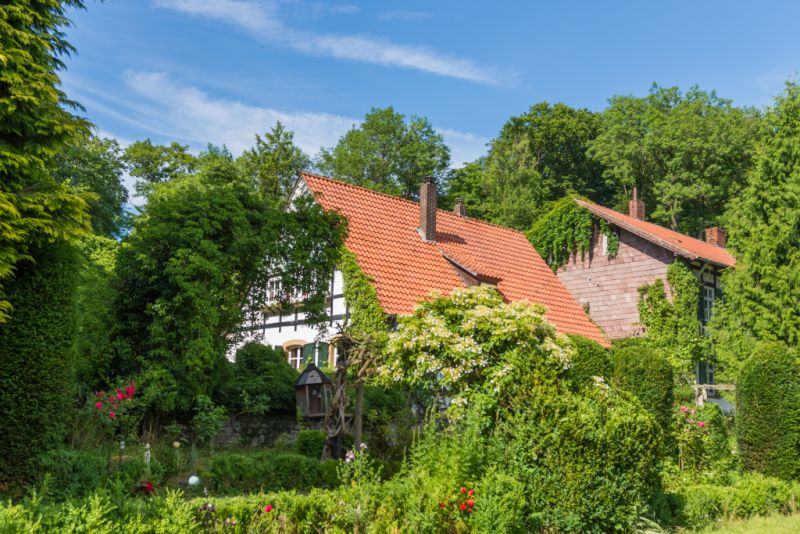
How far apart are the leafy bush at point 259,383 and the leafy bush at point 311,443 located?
7.06 ft

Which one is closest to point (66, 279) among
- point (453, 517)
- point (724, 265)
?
point (453, 517)

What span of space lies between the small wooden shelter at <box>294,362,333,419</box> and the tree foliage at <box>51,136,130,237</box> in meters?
23.9

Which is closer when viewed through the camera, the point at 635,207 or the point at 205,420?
the point at 205,420

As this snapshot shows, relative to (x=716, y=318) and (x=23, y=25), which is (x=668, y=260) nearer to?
(x=716, y=318)

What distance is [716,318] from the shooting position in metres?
22.2

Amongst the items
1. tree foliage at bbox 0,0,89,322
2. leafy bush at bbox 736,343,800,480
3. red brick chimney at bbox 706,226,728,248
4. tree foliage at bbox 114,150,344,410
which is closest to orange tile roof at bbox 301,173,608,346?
tree foliage at bbox 114,150,344,410

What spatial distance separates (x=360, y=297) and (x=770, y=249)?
453 inches

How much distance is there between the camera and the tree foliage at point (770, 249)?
65.2 feet

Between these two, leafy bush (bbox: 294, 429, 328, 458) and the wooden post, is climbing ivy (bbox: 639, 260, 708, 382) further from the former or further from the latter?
leafy bush (bbox: 294, 429, 328, 458)

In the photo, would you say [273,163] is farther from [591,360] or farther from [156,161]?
[591,360]

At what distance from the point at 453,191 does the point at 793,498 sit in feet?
114

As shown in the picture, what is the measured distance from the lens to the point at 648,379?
47.4ft

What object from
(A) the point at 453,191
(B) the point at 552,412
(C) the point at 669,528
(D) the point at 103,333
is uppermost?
(A) the point at 453,191

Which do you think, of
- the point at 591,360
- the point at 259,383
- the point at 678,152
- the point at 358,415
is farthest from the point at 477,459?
the point at 678,152
